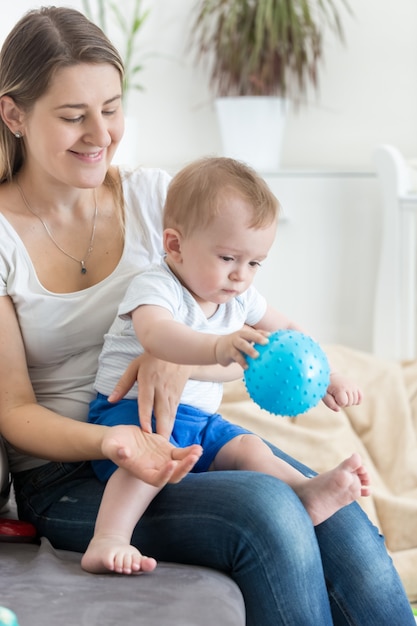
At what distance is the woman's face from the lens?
1.36 meters

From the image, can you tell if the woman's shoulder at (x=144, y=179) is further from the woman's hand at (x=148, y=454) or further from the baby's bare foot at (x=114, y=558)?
the baby's bare foot at (x=114, y=558)

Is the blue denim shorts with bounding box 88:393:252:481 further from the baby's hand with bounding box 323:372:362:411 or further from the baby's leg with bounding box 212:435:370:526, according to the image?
the baby's hand with bounding box 323:372:362:411

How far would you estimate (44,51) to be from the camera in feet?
4.47

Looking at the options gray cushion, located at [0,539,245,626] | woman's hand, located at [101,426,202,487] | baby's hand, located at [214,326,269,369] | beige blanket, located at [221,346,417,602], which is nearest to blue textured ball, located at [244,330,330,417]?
baby's hand, located at [214,326,269,369]

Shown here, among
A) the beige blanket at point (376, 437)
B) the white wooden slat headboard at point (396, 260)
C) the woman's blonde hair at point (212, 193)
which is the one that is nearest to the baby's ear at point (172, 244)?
the woman's blonde hair at point (212, 193)

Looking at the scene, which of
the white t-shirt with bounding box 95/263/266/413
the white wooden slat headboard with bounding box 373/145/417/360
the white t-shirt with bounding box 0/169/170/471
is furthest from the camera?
the white wooden slat headboard with bounding box 373/145/417/360

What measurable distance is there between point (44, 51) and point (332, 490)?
726 mm

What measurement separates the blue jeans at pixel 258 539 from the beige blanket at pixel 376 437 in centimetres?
71

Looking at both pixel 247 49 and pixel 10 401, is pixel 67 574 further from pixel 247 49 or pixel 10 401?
pixel 247 49

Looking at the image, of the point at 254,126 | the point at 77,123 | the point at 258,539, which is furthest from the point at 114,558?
the point at 254,126

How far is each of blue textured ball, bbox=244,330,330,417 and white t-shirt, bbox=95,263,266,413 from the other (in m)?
0.22

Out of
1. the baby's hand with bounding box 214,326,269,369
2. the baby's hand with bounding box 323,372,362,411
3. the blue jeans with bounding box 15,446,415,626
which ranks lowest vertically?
the blue jeans with bounding box 15,446,415,626

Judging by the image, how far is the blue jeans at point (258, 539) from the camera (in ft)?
3.89

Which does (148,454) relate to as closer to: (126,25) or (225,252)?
(225,252)
